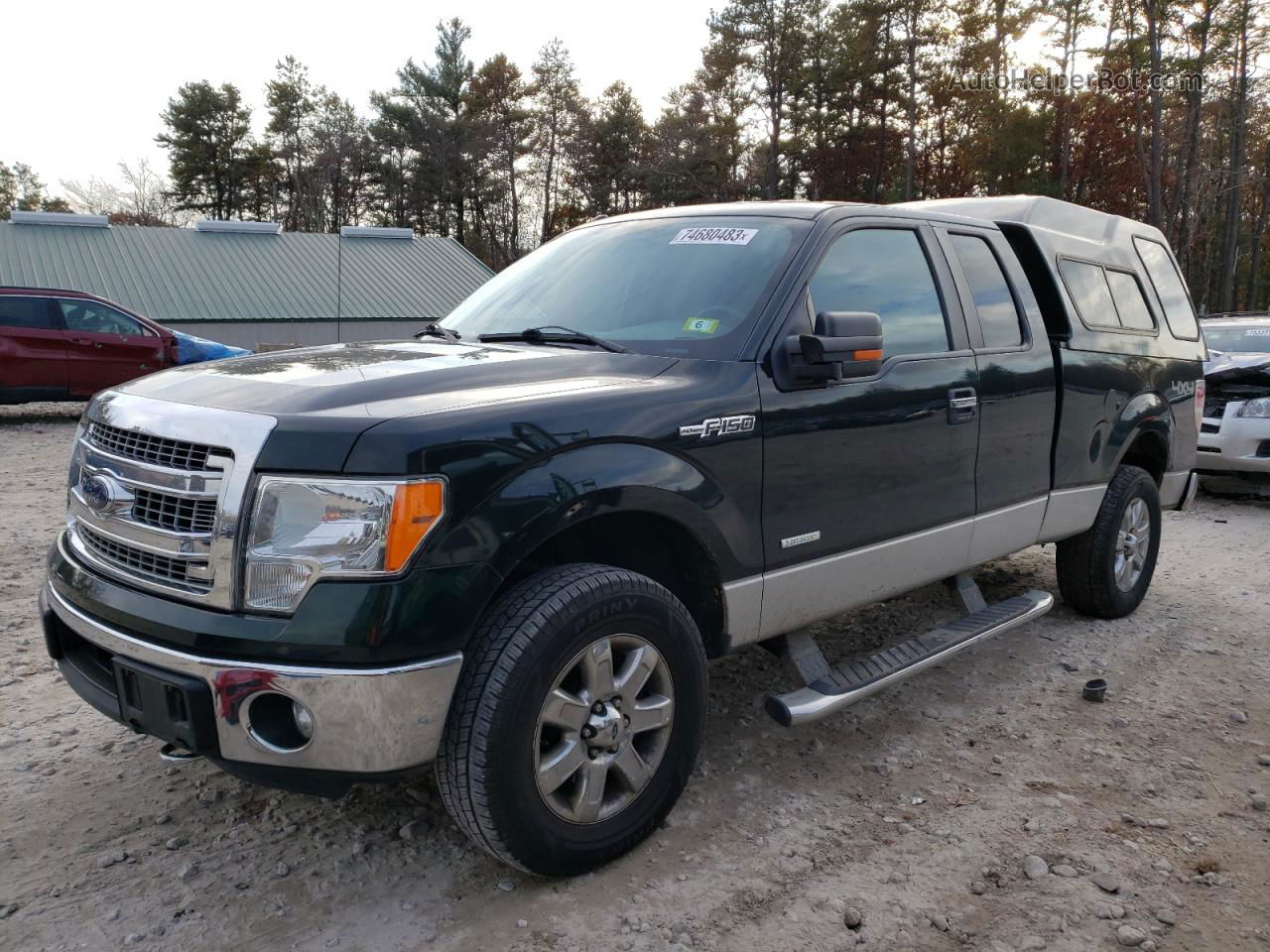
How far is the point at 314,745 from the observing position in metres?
2.38

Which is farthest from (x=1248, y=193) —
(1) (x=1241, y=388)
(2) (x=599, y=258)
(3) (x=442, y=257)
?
(2) (x=599, y=258)

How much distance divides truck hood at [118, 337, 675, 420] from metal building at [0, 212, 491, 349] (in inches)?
902

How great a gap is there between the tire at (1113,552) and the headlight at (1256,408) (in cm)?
427

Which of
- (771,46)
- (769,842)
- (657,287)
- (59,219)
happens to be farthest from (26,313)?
(771,46)

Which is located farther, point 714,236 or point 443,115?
point 443,115

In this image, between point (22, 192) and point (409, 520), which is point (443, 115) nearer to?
point (22, 192)

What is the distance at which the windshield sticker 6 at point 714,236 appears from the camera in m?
3.62

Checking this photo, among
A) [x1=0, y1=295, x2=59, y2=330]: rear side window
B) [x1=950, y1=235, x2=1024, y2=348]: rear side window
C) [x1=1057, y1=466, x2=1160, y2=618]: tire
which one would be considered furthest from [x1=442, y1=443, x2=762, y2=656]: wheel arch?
[x1=0, y1=295, x2=59, y2=330]: rear side window

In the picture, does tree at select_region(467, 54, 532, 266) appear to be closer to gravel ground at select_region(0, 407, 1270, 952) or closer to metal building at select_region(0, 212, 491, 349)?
metal building at select_region(0, 212, 491, 349)

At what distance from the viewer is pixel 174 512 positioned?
251 cm

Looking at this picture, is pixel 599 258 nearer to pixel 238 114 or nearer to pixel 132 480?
pixel 132 480

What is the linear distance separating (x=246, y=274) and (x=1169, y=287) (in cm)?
2681

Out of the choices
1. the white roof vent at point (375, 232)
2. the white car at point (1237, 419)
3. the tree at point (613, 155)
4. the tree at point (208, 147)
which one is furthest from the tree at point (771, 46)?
the white car at point (1237, 419)

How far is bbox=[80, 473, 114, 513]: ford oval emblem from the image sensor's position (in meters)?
2.67
